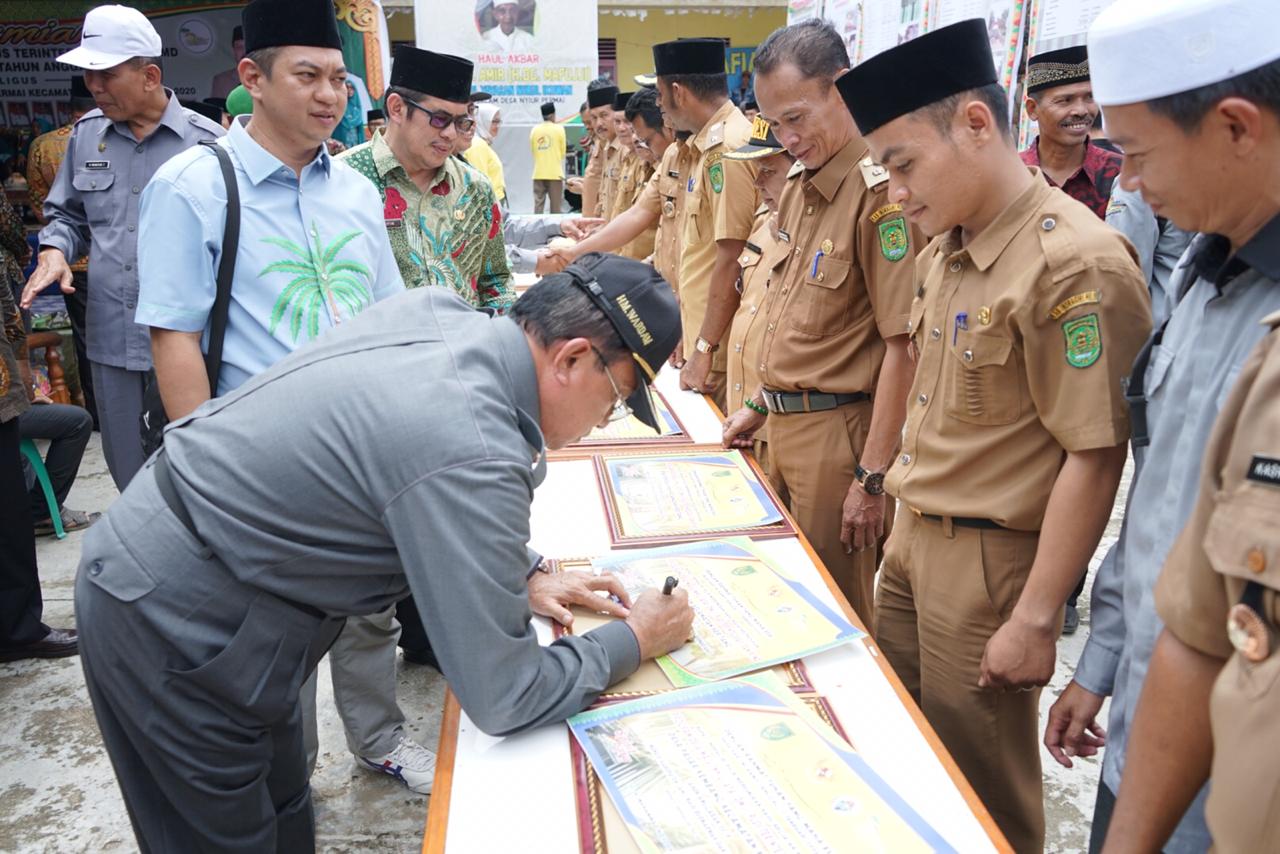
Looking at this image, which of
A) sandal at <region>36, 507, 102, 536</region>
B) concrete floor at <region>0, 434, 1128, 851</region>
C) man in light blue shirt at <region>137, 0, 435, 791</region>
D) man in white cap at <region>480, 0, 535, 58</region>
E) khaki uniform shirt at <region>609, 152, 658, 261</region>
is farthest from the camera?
man in white cap at <region>480, 0, 535, 58</region>

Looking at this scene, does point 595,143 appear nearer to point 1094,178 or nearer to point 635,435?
point 1094,178

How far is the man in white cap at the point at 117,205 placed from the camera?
2682 millimetres

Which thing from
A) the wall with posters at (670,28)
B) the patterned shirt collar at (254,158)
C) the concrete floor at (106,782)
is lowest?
the concrete floor at (106,782)

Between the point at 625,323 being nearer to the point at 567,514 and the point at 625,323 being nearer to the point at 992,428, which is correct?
the point at 992,428

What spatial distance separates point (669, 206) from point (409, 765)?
283cm

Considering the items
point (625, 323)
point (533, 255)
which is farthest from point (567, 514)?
point (533, 255)

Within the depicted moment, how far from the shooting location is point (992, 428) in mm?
1469

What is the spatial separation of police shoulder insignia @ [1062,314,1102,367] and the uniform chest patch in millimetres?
601

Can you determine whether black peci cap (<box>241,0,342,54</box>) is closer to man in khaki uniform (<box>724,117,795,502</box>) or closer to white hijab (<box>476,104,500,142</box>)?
man in khaki uniform (<box>724,117,795,502</box>)

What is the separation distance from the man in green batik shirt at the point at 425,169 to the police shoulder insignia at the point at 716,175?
103 centimetres

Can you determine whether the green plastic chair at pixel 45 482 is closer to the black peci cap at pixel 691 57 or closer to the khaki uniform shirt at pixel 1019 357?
the black peci cap at pixel 691 57

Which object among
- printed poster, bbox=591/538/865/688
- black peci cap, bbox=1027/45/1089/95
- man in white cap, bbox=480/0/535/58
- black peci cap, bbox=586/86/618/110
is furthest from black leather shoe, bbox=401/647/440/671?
man in white cap, bbox=480/0/535/58

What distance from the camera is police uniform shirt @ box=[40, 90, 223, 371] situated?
9.12 feet

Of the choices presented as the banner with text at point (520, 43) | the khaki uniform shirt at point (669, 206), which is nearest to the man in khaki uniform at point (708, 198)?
the khaki uniform shirt at point (669, 206)
